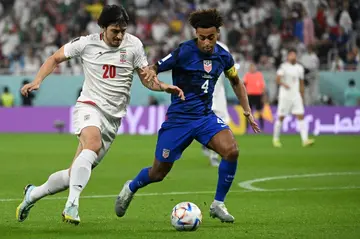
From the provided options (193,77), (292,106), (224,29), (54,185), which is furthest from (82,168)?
(224,29)

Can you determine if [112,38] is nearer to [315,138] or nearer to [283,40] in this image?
[315,138]

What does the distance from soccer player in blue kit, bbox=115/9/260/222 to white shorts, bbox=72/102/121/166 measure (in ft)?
1.86

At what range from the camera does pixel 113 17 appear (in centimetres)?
891

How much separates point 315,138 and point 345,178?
11.9 m

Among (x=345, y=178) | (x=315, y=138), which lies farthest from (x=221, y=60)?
(x=315, y=138)

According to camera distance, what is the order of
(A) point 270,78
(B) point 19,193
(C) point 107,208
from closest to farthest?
(C) point 107,208 → (B) point 19,193 → (A) point 270,78

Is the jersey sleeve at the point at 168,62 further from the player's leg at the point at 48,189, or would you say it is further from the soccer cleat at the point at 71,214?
the soccer cleat at the point at 71,214

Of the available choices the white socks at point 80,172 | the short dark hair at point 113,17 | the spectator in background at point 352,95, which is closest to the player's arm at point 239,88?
the short dark hair at point 113,17

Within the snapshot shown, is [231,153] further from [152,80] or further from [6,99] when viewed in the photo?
[6,99]

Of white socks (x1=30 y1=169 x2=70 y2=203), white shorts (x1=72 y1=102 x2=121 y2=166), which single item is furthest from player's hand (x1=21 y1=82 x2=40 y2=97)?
white socks (x1=30 y1=169 x2=70 y2=203)

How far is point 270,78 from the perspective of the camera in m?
29.8

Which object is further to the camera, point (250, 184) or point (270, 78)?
point (270, 78)

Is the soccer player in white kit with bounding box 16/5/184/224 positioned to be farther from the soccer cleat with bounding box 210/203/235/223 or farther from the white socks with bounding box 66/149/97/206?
the soccer cleat with bounding box 210/203/235/223

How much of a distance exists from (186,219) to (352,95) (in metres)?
20.9
